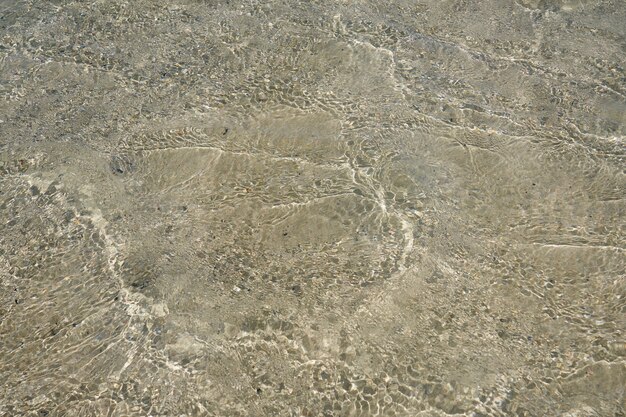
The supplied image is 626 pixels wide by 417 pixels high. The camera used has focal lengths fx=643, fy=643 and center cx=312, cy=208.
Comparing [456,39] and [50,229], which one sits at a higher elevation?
[456,39]

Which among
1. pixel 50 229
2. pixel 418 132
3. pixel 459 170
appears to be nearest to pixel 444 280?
pixel 459 170

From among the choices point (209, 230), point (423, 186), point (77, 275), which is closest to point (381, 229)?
point (423, 186)

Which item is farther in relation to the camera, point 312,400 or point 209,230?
point 209,230

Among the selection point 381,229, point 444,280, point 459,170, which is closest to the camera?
point 444,280

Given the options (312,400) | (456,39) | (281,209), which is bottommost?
(312,400)

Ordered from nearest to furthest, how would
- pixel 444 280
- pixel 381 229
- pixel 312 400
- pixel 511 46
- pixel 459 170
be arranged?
pixel 312 400, pixel 444 280, pixel 381 229, pixel 459 170, pixel 511 46

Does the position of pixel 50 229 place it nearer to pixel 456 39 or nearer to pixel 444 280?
pixel 444 280
